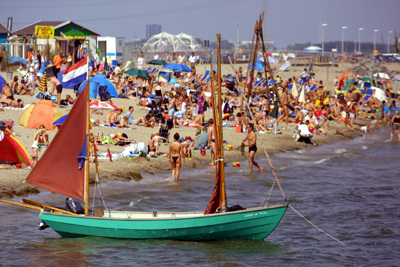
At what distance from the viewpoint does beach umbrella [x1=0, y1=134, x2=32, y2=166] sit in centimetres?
1467

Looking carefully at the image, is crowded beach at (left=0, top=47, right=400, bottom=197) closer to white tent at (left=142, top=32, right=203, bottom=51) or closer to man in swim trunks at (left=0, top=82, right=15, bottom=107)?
man in swim trunks at (left=0, top=82, right=15, bottom=107)

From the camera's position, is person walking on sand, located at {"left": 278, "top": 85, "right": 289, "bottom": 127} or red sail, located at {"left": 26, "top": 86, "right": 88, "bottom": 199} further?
person walking on sand, located at {"left": 278, "top": 85, "right": 289, "bottom": 127}

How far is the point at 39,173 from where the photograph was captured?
1118cm

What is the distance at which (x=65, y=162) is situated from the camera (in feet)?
36.8

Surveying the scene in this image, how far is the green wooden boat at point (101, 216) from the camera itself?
1087cm

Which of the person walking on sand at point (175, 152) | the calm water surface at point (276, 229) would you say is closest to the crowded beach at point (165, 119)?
the person walking on sand at point (175, 152)

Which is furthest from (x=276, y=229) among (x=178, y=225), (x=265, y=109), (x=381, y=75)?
(x=381, y=75)

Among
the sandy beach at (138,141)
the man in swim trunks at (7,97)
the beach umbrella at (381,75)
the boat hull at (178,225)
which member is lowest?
the boat hull at (178,225)

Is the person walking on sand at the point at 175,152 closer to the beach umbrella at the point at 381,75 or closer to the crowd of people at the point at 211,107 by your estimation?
the crowd of people at the point at 211,107

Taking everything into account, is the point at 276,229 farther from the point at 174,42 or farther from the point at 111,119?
the point at 174,42

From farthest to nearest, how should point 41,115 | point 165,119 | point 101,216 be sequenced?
point 165,119
point 41,115
point 101,216

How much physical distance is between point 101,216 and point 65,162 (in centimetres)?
143

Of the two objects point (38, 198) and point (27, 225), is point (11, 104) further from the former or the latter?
point (27, 225)

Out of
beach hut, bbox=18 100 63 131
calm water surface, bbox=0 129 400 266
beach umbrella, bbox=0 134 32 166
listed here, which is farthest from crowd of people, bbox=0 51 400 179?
beach umbrella, bbox=0 134 32 166
